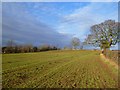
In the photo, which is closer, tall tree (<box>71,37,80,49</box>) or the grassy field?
the grassy field

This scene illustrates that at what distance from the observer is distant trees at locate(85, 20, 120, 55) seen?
45.3m

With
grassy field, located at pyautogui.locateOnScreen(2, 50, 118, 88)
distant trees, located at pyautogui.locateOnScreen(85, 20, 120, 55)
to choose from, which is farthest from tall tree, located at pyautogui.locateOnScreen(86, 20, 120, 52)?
grassy field, located at pyautogui.locateOnScreen(2, 50, 118, 88)

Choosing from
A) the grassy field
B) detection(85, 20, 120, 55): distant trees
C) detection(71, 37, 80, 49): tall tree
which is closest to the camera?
the grassy field

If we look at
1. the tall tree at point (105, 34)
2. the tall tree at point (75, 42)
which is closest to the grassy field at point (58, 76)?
the tall tree at point (105, 34)

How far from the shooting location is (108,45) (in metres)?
46.7

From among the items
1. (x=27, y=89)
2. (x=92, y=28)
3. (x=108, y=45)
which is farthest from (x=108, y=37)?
(x=27, y=89)

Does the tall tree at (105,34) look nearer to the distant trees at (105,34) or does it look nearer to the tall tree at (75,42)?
the distant trees at (105,34)

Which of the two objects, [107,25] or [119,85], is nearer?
[119,85]

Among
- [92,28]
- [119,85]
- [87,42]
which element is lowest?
[119,85]

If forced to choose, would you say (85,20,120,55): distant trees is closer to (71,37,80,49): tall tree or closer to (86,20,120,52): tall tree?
(86,20,120,52): tall tree

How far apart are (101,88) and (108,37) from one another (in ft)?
127

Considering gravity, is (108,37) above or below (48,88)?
above

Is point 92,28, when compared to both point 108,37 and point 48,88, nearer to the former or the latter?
point 108,37

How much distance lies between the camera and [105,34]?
46500 millimetres
